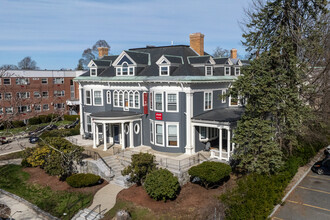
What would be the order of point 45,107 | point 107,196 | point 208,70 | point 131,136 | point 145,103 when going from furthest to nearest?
point 45,107, point 131,136, point 145,103, point 208,70, point 107,196

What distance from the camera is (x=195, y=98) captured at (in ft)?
88.0

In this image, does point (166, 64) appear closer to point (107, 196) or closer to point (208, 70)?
point (208, 70)

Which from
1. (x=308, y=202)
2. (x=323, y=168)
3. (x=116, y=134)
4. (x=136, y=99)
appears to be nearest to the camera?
(x=308, y=202)

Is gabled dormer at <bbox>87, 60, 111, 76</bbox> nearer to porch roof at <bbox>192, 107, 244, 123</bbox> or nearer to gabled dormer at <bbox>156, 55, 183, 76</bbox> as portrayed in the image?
gabled dormer at <bbox>156, 55, 183, 76</bbox>

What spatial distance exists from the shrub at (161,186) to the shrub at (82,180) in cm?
544

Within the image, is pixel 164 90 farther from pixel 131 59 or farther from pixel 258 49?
pixel 258 49

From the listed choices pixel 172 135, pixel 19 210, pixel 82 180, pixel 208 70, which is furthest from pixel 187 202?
pixel 208 70

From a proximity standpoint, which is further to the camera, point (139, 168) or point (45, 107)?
point (45, 107)

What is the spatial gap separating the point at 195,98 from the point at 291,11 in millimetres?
11054

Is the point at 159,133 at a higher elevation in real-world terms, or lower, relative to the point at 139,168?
higher

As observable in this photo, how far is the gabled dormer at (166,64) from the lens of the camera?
27.0m

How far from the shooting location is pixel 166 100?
88.0 ft

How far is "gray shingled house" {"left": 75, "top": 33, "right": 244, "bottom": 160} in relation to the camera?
26.4m

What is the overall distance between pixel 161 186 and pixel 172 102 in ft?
33.6
